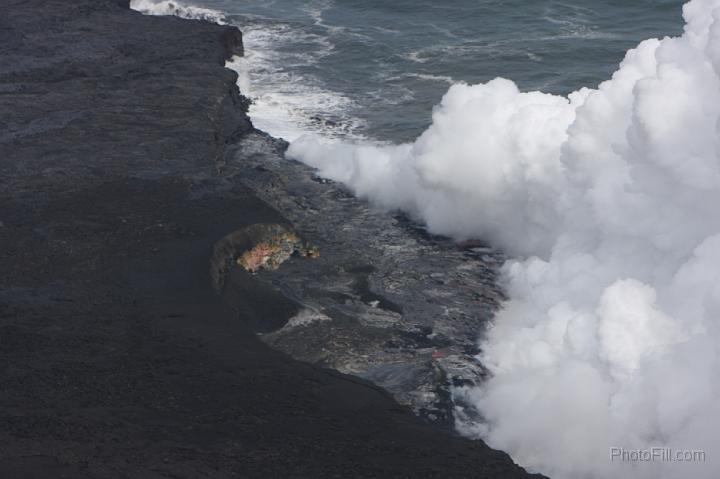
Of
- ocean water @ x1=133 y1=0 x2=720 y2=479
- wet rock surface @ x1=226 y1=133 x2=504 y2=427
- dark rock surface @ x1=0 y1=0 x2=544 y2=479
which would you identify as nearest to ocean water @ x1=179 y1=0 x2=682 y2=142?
ocean water @ x1=133 y1=0 x2=720 y2=479

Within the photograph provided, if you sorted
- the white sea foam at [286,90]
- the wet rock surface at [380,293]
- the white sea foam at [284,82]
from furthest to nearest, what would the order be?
the white sea foam at [284,82]
the white sea foam at [286,90]
the wet rock surface at [380,293]

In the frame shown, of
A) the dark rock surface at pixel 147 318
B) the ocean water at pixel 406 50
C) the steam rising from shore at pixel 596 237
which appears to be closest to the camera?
the dark rock surface at pixel 147 318

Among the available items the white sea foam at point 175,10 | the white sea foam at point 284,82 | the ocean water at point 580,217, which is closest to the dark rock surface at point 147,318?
the white sea foam at point 284,82

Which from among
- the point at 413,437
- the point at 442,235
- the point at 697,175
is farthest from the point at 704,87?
the point at 413,437

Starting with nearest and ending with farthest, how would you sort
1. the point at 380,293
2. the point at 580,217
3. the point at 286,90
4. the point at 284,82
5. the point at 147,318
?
1. the point at 147,318
2. the point at 380,293
3. the point at 580,217
4. the point at 286,90
5. the point at 284,82

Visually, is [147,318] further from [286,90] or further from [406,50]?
[406,50]

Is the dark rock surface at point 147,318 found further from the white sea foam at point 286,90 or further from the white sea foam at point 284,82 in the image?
the white sea foam at point 284,82

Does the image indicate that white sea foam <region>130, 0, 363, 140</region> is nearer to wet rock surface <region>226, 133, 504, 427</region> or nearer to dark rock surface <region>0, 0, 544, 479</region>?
dark rock surface <region>0, 0, 544, 479</region>

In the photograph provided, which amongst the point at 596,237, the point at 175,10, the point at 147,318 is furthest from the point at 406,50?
the point at 147,318

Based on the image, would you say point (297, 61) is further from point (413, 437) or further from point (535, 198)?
point (413, 437)
